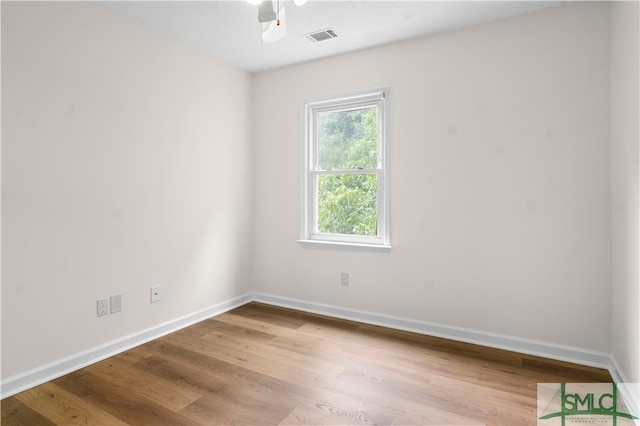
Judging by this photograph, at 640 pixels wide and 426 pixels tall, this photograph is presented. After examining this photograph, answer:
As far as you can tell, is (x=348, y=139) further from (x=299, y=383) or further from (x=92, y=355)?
(x=92, y=355)

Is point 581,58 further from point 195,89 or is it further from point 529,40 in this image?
point 195,89

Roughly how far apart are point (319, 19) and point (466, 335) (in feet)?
9.19

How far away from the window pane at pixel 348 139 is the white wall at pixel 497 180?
0.80ft

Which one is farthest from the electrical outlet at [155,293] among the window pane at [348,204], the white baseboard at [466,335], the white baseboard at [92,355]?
the window pane at [348,204]

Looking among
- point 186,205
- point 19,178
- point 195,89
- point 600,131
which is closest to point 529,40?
point 600,131

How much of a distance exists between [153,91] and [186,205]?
101 centimetres

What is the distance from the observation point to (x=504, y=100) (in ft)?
9.18

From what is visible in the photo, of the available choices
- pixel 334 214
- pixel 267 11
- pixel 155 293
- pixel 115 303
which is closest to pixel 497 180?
pixel 334 214

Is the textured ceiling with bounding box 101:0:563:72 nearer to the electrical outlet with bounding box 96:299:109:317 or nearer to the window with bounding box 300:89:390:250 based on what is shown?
the window with bounding box 300:89:390:250

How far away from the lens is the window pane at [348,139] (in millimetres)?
3467

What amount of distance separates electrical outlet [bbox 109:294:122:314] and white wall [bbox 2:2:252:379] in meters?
0.07

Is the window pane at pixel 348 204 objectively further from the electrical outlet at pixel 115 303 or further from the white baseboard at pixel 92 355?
the electrical outlet at pixel 115 303

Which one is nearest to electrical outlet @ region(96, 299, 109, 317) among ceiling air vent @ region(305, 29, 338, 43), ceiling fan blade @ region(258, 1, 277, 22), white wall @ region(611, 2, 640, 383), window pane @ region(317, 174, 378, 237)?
window pane @ region(317, 174, 378, 237)

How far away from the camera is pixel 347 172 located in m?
3.59
